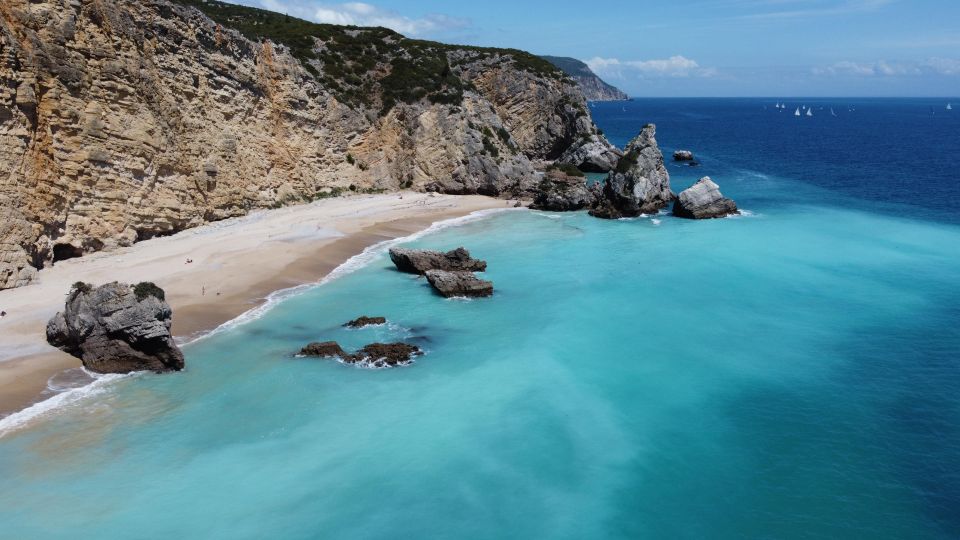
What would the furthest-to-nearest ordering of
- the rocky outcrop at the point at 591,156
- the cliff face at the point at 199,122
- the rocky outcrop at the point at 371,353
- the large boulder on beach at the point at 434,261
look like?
the rocky outcrop at the point at 591,156
the large boulder on beach at the point at 434,261
the cliff face at the point at 199,122
the rocky outcrop at the point at 371,353

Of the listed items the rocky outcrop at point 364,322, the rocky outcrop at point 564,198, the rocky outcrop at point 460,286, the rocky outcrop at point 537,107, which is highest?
the rocky outcrop at point 537,107

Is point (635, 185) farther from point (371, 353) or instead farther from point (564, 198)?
point (371, 353)

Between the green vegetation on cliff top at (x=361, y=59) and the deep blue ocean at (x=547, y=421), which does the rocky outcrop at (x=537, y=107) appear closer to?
the green vegetation on cliff top at (x=361, y=59)

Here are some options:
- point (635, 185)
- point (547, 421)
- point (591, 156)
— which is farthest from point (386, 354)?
point (591, 156)

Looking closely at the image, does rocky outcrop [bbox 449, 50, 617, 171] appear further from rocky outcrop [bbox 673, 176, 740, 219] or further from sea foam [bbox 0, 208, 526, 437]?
sea foam [bbox 0, 208, 526, 437]

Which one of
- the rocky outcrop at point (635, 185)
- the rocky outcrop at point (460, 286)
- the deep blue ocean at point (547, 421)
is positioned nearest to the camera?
the deep blue ocean at point (547, 421)

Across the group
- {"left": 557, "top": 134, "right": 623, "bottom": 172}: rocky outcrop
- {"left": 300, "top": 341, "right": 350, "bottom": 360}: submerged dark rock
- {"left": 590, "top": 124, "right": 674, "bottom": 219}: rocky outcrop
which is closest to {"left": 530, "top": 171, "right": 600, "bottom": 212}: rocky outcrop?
{"left": 590, "top": 124, "right": 674, "bottom": 219}: rocky outcrop

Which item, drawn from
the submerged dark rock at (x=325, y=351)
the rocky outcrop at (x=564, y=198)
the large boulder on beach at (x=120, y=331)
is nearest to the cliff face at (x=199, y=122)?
the rocky outcrop at (x=564, y=198)
